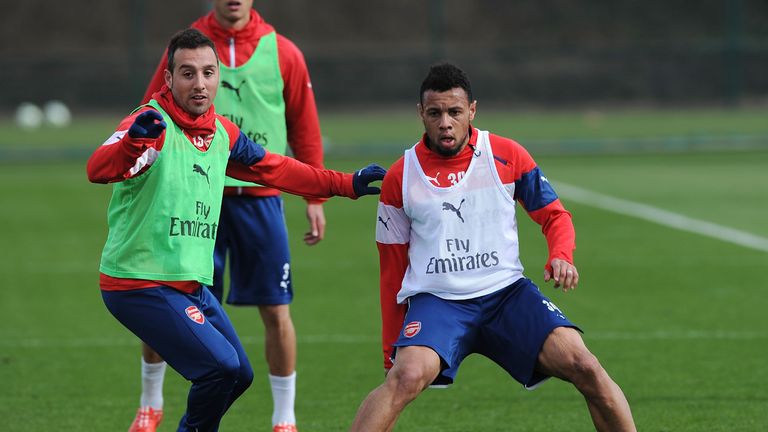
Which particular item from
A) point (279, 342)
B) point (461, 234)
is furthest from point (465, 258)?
point (279, 342)

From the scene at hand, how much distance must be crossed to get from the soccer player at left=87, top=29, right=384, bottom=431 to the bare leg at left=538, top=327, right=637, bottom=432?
1413mm

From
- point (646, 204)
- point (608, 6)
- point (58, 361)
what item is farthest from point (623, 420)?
point (608, 6)

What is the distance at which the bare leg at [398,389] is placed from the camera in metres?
5.77

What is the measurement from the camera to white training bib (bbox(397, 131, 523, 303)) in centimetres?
620

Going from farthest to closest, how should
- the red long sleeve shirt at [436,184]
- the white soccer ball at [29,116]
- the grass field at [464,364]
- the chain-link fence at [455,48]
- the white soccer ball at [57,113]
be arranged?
1. the chain-link fence at [455,48]
2. the white soccer ball at [57,113]
3. the white soccer ball at [29,116]
4. the grass field at [464,364]
5. the red long sleeve shirt at [436,184]

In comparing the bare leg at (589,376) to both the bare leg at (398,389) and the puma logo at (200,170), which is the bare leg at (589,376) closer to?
the bare leg at (398,389)

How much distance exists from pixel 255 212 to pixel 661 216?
33.2ft

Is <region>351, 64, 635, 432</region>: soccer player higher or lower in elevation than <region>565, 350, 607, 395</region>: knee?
higher

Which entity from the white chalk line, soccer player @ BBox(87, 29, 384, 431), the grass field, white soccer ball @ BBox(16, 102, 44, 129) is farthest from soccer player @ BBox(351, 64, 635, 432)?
white soccer ball @ BBox(16, 102, 44, 129)

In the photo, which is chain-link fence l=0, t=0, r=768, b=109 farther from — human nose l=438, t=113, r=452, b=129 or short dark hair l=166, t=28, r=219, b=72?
human nose l=438, t=113, r=452, b=129

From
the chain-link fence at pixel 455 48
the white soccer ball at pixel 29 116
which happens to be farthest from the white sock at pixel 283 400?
the white soccer ball at pixel 29 116

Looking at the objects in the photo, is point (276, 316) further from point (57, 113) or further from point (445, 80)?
point (57, 113)

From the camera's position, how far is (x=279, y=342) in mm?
7547

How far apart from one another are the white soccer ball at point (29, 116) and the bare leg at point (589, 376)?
2824 centimetres
